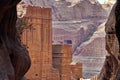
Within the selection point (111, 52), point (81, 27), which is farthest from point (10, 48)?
point (81, 27)

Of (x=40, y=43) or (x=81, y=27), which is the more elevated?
(x=40, y=43)

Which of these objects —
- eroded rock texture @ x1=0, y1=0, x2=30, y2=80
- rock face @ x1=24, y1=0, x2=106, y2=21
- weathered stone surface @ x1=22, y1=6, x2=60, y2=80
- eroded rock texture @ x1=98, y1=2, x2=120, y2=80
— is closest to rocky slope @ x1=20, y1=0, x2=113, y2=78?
rock face @ x1=24, y1=0, x2=106, y2=21

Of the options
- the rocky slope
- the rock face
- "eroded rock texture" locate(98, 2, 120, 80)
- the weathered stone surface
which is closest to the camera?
"eroded rock texture" locate(98, 2, 120, 80)

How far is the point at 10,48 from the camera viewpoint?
542cm

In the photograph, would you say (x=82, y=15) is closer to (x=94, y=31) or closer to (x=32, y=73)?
(x=94, y=31)

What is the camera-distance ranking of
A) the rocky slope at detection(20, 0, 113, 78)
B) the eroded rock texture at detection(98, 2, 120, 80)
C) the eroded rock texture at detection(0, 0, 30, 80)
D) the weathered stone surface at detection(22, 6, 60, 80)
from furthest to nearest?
1. the rocky slope at detection(20, 0, 113, 78)
2. the weathered stone surface at detection(22, 6, 60, 80)
3. the eroded rock texture at detection(98, 2, 120, 80)
4. the eroded rock texture at detection(0, 0, 30, 80)

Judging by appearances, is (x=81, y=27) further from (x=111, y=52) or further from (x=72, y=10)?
(x=111, y=52)

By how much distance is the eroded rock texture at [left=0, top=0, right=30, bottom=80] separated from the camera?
5058 millimetres

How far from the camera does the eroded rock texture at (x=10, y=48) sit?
506 cm

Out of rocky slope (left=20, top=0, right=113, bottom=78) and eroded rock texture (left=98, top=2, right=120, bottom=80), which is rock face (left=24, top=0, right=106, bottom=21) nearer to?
rocky slope (left=20, top=0, right=113, bottom=78)

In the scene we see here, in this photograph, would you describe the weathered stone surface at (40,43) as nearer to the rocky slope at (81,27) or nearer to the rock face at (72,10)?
the rocky slope at (81,27)

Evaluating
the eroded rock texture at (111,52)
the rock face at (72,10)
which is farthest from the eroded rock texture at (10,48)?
the rock face at (72,10)

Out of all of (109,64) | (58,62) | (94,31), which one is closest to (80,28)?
(94,31)

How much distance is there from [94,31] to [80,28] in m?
2.08
